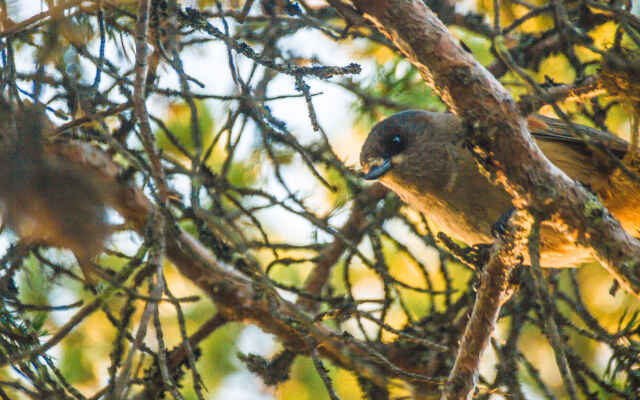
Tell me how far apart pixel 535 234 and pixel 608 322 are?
2.67 metres

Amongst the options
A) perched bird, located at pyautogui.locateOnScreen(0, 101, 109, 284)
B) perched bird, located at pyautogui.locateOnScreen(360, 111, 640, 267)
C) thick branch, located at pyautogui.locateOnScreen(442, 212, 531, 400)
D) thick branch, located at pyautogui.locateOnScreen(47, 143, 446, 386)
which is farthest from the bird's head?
perched bird, located at pyautogui.locateOnScreen(0, 101, 109, 284)

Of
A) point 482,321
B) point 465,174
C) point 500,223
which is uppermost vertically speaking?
point 465,174

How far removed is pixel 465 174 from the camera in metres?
3.25

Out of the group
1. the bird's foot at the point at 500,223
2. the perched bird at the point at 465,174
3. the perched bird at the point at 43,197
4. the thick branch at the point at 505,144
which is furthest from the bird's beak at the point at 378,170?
the perched bird at the point at 43,197

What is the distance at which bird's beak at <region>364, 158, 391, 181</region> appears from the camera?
3453 mm

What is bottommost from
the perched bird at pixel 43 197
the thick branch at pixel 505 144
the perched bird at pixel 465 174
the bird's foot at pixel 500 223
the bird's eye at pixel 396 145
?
the perched bird at pixel 43 197

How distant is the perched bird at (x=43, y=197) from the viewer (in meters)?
1.60

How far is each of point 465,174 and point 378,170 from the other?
1.66 ft

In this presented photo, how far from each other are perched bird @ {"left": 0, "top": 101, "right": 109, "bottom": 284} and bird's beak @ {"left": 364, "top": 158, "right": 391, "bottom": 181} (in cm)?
188

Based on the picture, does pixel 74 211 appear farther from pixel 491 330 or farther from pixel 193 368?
pixel 491 330

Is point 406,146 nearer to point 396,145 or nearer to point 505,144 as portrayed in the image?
point 396,145

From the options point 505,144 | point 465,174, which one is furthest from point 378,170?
point 505,144

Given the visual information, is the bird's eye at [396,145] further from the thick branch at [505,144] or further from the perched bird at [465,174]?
the thick branch at [505,144]

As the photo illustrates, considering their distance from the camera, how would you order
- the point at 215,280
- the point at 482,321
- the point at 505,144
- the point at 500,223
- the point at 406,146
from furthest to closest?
the point at 406,146
the point at 215,280
the point at 500,223
the point at 482,321
the point at 505,144
